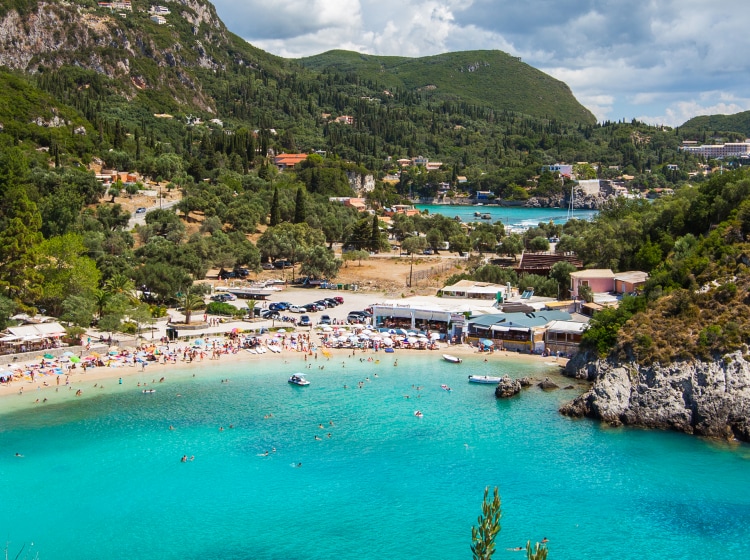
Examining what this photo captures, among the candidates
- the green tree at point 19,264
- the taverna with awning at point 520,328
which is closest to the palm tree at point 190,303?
the green tree at point 19,264

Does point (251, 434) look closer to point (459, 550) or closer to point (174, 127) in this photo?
point (459, 550)

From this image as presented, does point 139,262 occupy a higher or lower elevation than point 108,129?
lower

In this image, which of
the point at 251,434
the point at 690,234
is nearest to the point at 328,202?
the point at 690,234

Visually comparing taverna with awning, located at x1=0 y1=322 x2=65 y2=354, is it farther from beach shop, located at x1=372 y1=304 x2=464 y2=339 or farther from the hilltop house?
the hilltop house

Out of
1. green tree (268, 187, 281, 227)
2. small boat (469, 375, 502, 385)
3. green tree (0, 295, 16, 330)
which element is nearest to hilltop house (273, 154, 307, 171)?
green tree (268, 187, 281, 227)

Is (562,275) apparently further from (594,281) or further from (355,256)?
(355,256)
